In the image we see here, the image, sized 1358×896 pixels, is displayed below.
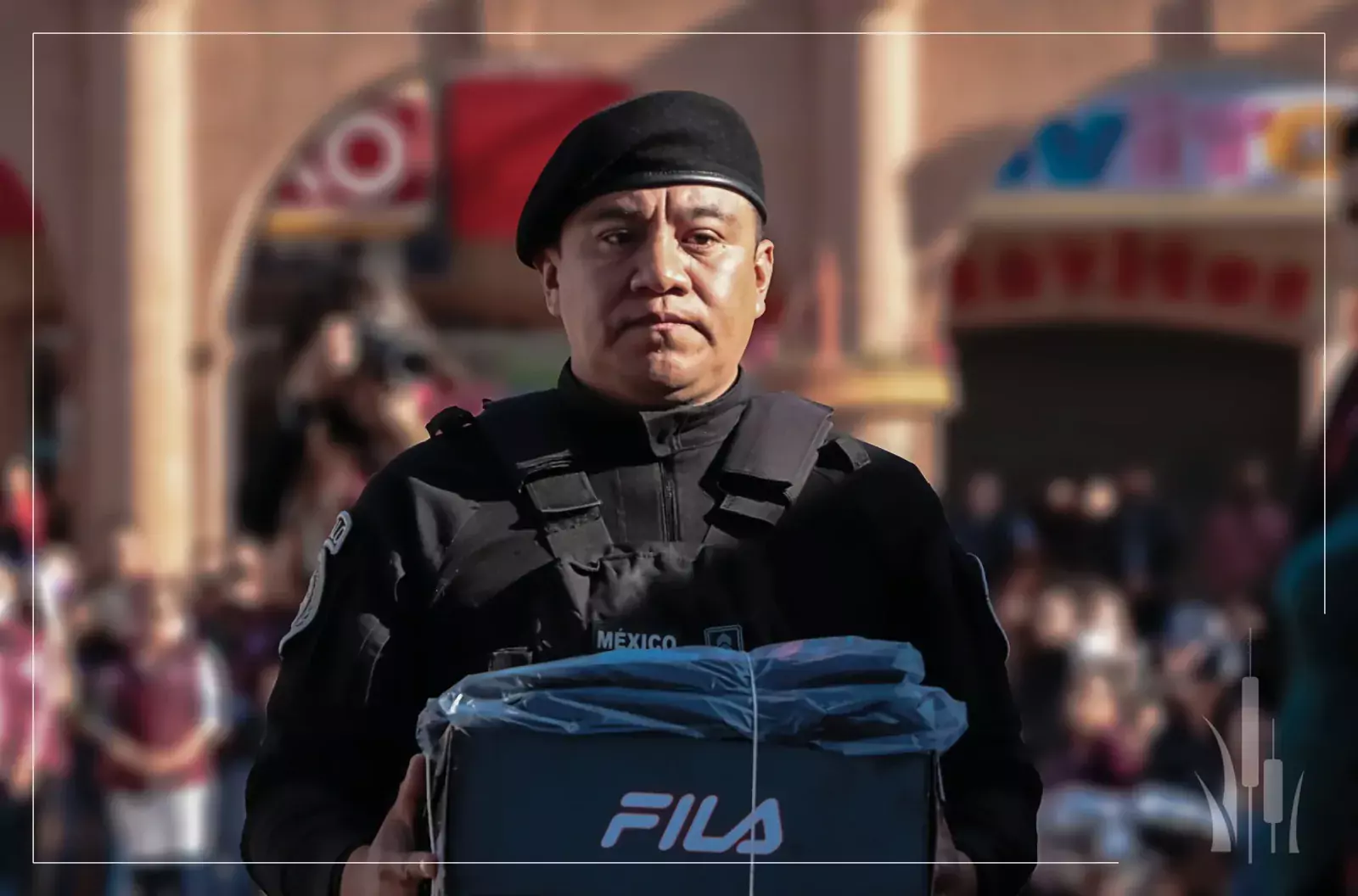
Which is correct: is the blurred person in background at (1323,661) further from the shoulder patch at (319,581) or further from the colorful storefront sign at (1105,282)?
the colorful storefront sign at (1105,282)

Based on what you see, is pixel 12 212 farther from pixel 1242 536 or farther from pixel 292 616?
pixel 1242 536

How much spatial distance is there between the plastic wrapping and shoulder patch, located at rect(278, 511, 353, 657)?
0.52 feet

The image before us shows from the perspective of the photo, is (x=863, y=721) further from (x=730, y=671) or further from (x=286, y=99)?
(x=286, y=99)

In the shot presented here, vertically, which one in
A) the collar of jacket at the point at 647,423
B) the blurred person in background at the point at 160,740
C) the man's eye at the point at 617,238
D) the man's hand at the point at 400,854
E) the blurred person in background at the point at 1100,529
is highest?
the man's eye at the point at 617,238

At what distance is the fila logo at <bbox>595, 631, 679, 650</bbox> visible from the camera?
1.87m

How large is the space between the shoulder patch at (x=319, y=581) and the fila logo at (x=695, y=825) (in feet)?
1.05

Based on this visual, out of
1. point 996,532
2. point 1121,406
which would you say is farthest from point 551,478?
point 1121,406

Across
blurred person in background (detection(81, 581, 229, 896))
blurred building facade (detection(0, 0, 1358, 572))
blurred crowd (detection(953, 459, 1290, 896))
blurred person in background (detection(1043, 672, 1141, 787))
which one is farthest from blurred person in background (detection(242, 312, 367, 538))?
blurred person in background (detection(1043, 672, 1141, 787))

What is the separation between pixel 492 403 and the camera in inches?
78.7

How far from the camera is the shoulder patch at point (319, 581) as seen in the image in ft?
6.23

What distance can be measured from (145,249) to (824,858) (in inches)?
291

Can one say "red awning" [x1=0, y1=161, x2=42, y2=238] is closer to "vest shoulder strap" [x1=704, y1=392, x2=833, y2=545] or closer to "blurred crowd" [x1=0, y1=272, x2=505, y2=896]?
"blurred crowd" [x1=0, y1=272, x2=505, y2=896]

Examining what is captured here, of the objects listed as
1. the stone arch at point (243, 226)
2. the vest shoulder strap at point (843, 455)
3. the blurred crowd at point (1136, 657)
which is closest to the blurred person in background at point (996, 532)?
the blurred crowd at point (1136, 657)
